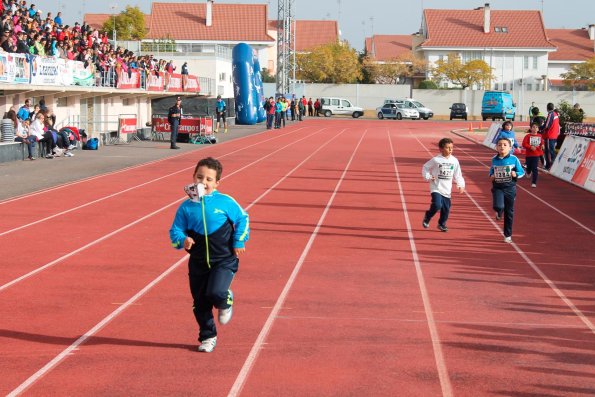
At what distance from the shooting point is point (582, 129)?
29906 millimetres

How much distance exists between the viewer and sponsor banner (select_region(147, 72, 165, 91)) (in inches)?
1634

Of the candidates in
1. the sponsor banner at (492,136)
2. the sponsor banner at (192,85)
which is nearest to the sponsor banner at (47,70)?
the sponsor banner at (492,136)

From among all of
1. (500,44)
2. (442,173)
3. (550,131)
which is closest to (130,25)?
(500,44)

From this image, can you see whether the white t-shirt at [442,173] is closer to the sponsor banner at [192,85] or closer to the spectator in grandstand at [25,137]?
the spectator in grandstand at [25,137]

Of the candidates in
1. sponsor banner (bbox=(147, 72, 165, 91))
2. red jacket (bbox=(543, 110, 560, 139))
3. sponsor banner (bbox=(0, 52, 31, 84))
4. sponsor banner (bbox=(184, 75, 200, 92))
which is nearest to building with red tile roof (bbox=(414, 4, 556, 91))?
sponsor banner (bbox=(184, 75, 200, 92))

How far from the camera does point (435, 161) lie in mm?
15016

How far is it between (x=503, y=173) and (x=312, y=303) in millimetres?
5812

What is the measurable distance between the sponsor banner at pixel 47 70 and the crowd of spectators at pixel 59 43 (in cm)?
50

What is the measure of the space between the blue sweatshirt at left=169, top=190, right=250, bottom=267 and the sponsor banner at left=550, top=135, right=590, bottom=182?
17.8m

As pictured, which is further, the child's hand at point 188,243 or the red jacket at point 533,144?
the red jacket at point 533,144

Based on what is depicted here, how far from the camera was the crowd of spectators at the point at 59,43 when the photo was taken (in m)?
29.2

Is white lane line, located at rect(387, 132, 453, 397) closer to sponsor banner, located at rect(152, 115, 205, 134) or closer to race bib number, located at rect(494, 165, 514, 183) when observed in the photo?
race bib number, located at rect(494, 165, 514, 183)

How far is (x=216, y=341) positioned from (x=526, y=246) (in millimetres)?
7179

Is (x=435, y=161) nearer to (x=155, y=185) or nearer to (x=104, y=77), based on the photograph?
(x=155, y=185)
